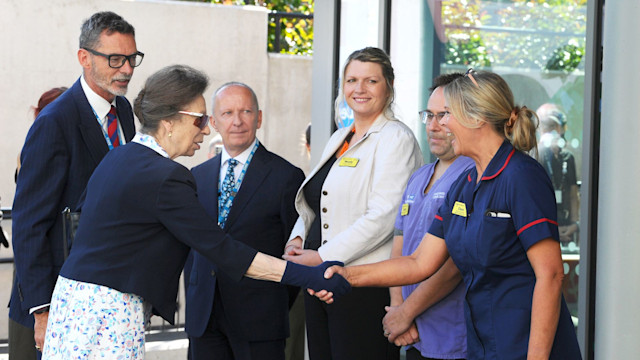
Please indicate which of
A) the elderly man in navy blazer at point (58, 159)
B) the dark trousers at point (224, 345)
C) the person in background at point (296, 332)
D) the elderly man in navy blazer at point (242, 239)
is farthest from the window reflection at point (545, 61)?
the elderly man in navy blazer at point (58, 159)

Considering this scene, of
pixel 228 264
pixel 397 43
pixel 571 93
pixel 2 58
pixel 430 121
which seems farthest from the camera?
pixel 2 58

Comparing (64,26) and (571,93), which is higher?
(64,26)

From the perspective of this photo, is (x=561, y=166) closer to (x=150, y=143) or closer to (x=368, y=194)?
(x=368, y=194)

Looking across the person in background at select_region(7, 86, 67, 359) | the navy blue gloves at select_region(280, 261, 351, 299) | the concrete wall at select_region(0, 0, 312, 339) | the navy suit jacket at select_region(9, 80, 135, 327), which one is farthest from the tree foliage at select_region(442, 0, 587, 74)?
the concrete wall at select_region(0, 0, 312, 339)

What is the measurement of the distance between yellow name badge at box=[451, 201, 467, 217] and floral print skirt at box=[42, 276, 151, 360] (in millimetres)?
1116

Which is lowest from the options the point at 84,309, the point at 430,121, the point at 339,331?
the point at 339,331

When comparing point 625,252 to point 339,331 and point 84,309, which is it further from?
point 84,309

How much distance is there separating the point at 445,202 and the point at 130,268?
1109 mm

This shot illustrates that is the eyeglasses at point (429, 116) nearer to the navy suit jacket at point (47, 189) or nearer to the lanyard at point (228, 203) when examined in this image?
the lanyard at point (228, 203)

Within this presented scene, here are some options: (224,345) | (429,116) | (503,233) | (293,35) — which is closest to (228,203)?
(224,345)

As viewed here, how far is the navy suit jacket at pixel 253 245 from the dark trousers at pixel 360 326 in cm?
44

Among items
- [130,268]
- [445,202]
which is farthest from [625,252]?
[130,268]

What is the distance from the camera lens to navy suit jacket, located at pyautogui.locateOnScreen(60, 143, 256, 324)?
8.36ft

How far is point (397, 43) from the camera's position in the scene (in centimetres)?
495
